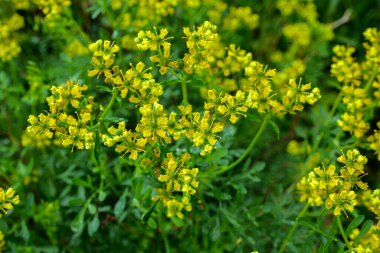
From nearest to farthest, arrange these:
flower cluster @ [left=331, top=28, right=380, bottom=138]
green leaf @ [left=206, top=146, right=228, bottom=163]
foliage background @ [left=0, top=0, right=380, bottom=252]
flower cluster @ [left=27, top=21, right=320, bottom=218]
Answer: flower cluster @ [left=27, top=21, right=320, bottom=218], green leaf @ [left=206, top=146, right=228, bottom=163], flower cluster @ [left=331, top=28, right=380, bottom=138], foliage background @ [left=0, top=0, right=380, bottom=252]

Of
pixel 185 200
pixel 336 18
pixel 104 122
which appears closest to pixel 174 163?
pixel 185 200

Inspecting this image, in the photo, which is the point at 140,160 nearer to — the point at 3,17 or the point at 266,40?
the point at 3,17

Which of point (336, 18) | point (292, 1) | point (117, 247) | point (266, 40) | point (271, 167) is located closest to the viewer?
point (117, 247)

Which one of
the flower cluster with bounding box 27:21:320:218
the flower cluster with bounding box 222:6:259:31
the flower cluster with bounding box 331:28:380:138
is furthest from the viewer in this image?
the flower cluster with bounding box 222:6:259:31

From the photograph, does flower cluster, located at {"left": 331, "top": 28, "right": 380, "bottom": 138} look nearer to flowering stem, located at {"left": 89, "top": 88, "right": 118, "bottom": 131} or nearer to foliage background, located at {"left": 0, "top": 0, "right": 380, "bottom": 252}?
foliage background, located at {"left": 0, "top": 0, "right": 380, "bottom": 252}

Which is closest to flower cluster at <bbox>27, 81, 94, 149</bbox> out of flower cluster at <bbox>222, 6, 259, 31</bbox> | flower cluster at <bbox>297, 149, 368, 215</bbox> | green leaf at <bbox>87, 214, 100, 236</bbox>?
Answer: green leaf at <bbox>87, 214, 100, 236</bbox>

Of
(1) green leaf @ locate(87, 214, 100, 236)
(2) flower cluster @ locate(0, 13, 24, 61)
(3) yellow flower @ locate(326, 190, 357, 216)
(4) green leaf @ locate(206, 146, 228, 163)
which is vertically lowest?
(1) green leaf @ locate(87, 214, 100, 236)

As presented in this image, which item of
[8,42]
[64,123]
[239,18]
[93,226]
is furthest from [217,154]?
[8,42]

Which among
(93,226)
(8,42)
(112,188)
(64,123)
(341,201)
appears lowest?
(93,226)

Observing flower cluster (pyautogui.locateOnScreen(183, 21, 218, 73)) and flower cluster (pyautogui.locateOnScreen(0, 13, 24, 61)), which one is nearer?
flower cluster (pyautogui.locateOnScreen(183, 21, 218, 73))

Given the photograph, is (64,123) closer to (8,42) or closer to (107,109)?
(107,109)

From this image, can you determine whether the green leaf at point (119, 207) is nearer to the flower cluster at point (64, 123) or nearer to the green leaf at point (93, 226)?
the green leaf at point (93, 226)
